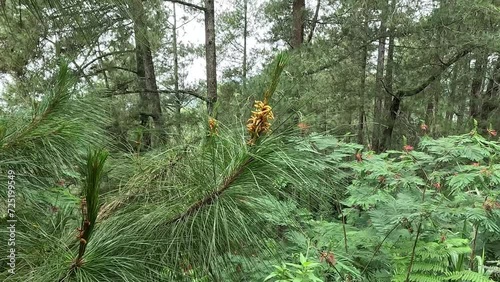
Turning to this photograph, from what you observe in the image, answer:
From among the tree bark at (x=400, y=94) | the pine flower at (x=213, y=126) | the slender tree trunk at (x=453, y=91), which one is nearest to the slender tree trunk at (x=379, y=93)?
the tree bark at (x=400, y=94)

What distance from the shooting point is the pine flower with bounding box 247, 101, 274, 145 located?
3.29ft

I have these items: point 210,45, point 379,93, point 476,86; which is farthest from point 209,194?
point 476,86

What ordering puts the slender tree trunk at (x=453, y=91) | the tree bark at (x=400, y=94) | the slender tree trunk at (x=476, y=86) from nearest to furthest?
the tree bark at (x=400, y=94) < the slender tree trunk at (x=476, y=86) < the slender tree trunk at (x=453, y=91)

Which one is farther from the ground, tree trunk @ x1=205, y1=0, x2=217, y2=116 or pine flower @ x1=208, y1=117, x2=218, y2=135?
tree trunk @ x1=205, y1=0, x2=217, y2=116

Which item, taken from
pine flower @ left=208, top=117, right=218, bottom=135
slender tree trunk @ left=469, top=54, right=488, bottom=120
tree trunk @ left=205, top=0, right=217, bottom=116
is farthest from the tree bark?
pine flower @ left=208, top=117, right=218, bottom=135

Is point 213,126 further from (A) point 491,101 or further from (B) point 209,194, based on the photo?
(A) point 491,101

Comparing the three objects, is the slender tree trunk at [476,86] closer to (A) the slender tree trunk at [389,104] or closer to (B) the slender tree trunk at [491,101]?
(B) the slender tree trunk at [491,101]

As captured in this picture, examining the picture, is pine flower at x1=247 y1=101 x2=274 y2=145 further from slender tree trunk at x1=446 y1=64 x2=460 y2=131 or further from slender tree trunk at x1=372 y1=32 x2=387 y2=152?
slender tree trunk at x1=446 y1=64 x2=460 y2=131

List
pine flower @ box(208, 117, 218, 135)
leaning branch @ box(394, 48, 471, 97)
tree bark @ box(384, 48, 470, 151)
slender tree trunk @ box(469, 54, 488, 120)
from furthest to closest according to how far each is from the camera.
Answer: slender tree trunk @ box(469, 54, 488, 120), tree bark @ box(384, 48, 470, 151), leaning branch @ box(394, 48, 471, 97), pine flower @ box(208, 117, 218, 135)

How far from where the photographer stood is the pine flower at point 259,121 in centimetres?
100

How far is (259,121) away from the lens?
3.38 ft

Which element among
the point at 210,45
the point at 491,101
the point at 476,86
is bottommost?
the point at 491,101

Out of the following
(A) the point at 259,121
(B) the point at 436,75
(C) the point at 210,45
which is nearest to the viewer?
(A) the point at 259,121

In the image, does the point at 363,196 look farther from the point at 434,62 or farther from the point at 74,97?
the point at 434,62
